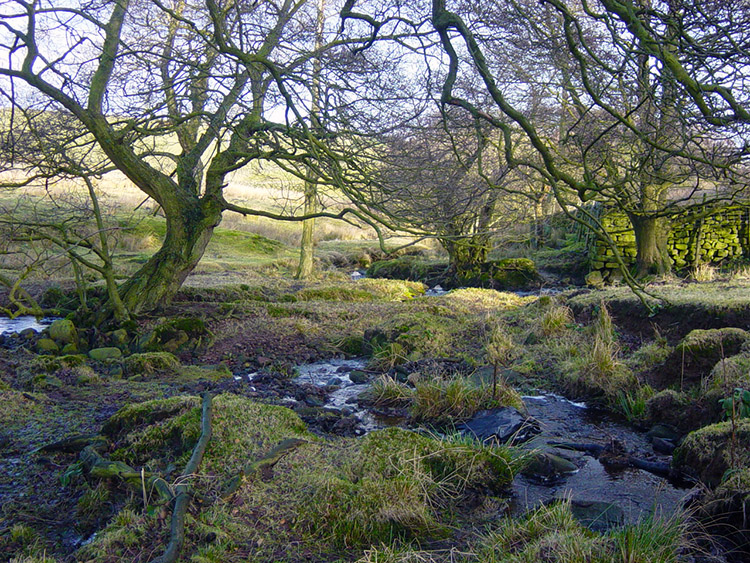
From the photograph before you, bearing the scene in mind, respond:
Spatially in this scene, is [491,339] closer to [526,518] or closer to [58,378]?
[526,518]

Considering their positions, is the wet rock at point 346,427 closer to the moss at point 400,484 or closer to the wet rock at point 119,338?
the moss at point 400,484

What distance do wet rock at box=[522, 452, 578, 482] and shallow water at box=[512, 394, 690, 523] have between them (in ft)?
0.22

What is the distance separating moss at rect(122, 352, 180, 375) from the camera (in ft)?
23.7

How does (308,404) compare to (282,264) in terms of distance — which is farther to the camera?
(282,264)

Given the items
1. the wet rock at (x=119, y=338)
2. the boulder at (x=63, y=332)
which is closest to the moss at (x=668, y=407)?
the wet rock at (x=119, y=338)

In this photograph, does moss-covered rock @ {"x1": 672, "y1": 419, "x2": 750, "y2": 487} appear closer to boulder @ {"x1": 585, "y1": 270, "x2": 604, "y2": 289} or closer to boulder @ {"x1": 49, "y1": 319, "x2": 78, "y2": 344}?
boulder @ {"x1": 49, "y1": 319, "x2": 78, "y2": 344}

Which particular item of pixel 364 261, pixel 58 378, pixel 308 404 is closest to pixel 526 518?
pixel 308 404

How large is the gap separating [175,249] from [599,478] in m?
7.67

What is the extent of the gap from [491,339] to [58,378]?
605cm

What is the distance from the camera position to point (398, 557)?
303cm

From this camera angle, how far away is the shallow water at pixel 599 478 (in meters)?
3.97

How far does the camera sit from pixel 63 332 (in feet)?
27.6

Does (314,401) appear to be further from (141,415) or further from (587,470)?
(587,470)

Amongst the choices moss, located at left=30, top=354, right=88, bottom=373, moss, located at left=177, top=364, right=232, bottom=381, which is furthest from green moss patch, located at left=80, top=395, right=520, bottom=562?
moss, located at left=30, top=354, right=88, bottom=373
